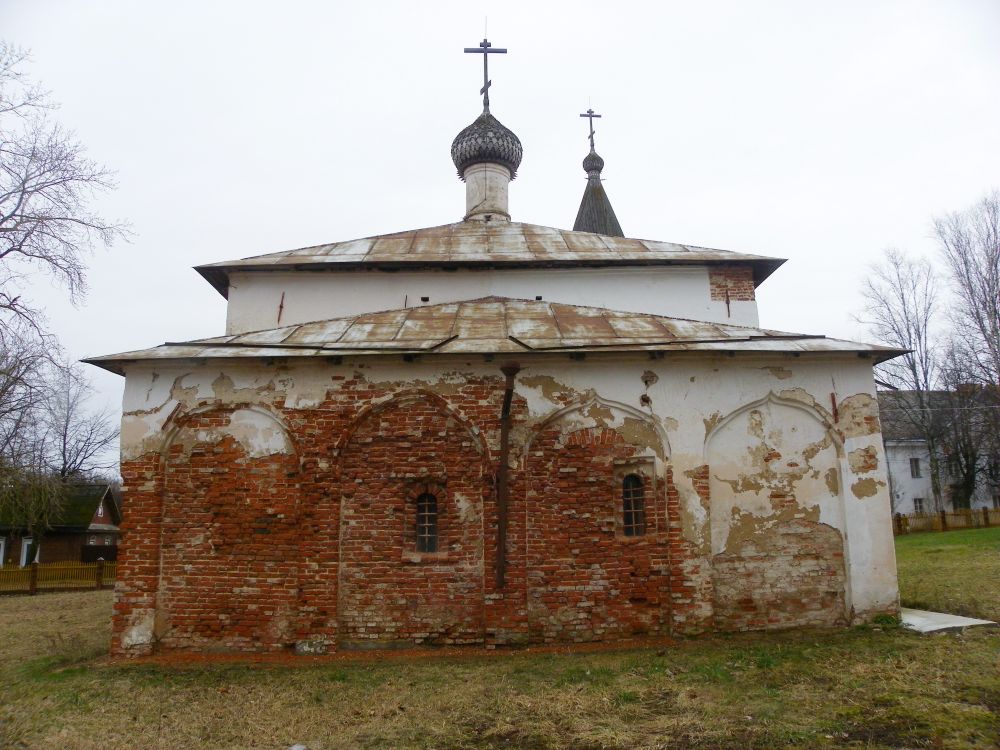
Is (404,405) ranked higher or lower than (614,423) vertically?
higher

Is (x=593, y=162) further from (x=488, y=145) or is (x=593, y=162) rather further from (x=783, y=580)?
(x=783, y=580)

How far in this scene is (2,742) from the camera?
5.12 meters

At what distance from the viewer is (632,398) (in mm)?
A: 7918

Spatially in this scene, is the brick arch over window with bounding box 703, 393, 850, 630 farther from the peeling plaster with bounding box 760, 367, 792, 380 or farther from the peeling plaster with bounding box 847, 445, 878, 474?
the peeling plaster with bounding box 760, 367, 792, 380

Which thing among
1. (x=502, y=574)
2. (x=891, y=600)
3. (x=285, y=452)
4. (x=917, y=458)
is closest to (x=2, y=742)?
(x=285, y=452)

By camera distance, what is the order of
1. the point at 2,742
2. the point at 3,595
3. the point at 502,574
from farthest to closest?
1. the point at 3,595
2. the point at 502,574
3. the point at 2,742

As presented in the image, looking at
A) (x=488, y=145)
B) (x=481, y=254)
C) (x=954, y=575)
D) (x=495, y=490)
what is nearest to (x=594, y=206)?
(x=488, y=145)

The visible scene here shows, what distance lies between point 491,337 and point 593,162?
15.7 metres

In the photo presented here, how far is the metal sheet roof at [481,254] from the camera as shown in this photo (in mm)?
10781

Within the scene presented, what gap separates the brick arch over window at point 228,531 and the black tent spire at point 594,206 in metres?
14.0

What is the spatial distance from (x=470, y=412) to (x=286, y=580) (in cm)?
279

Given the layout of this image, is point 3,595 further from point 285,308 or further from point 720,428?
point 720,428

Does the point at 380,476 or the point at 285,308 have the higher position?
the point at 285,308

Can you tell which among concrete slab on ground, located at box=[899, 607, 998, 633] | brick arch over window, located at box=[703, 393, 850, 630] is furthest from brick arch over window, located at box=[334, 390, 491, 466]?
concrete slab on ground, located at box=[899, 607, 998, 633]
